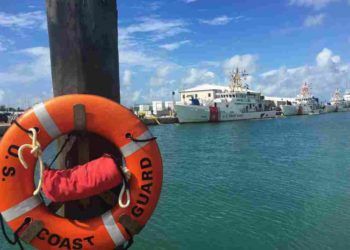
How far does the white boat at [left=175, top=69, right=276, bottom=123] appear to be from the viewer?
53.6 meters

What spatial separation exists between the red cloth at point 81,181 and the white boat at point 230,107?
50062 mm

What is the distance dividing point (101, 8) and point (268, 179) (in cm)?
1124

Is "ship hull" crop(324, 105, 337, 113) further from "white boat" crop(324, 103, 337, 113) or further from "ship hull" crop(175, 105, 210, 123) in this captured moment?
"ship hull" crop(175, 105, 210, 123)

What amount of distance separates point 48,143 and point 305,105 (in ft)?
288

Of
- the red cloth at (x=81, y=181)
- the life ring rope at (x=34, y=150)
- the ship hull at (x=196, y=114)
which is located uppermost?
the life ring rope at (x=34, y=150)

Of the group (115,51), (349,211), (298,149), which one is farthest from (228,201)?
(298,149)

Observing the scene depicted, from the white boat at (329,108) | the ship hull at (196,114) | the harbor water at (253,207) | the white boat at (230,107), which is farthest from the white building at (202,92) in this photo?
the harbor water at (253,207)

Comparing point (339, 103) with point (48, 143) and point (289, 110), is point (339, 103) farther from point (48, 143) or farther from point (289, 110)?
point (48, 143)

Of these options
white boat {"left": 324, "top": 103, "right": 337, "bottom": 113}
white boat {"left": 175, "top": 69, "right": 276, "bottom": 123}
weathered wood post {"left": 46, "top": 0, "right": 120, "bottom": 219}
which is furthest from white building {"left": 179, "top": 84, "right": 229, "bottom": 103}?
weathered wood post {"left": 46, "top": 0, "right": 120, "bottom": 219}

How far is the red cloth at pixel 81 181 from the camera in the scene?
2.51 m

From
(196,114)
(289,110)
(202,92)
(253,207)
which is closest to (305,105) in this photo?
(289,110)

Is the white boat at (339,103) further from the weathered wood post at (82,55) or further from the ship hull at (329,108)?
the weathered wood post at (82,55)

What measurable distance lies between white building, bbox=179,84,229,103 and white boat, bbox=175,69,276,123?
26.4 ft

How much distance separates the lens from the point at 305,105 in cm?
8625
